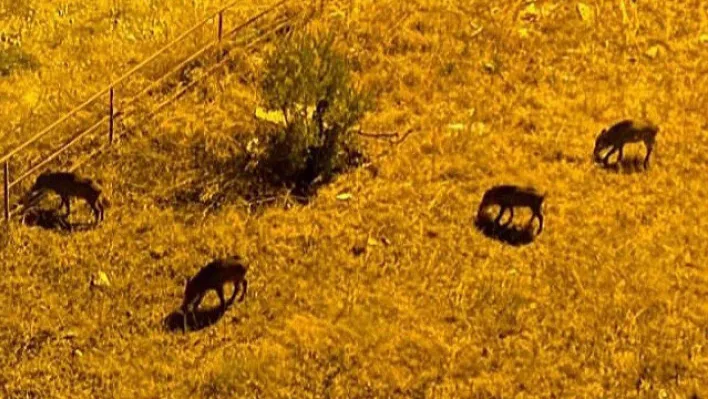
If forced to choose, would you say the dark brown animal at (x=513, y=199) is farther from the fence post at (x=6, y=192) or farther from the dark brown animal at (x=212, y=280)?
the fence post at (x=6, y=192)

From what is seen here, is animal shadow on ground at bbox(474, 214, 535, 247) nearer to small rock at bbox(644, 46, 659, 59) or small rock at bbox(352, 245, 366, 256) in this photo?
small rock at bbox(352, 245, 366, 256)

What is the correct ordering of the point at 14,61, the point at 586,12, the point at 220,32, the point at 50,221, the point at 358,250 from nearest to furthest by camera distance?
the point at 358,250
the point at 50,221
the point at 14,61
the point at 220,32
the point at 586,12

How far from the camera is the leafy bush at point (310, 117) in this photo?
17188 mm

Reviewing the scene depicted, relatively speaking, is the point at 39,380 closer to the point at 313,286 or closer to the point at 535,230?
the point at 313,286

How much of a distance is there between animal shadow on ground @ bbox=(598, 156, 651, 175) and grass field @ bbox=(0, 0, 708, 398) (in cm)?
10

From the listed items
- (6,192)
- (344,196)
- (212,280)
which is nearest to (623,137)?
(344,196)

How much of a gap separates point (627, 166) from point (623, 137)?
47 cm

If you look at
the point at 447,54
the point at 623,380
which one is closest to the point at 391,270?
the point at 623,380

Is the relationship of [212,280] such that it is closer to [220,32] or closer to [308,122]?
[308,122]

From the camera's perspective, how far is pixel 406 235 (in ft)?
52.5

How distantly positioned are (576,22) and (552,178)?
4922 millimetres

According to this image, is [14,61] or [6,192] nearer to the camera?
[6,192]

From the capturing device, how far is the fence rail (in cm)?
1666

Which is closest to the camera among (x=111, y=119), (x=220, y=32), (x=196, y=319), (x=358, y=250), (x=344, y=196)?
(x=196, y=319)
